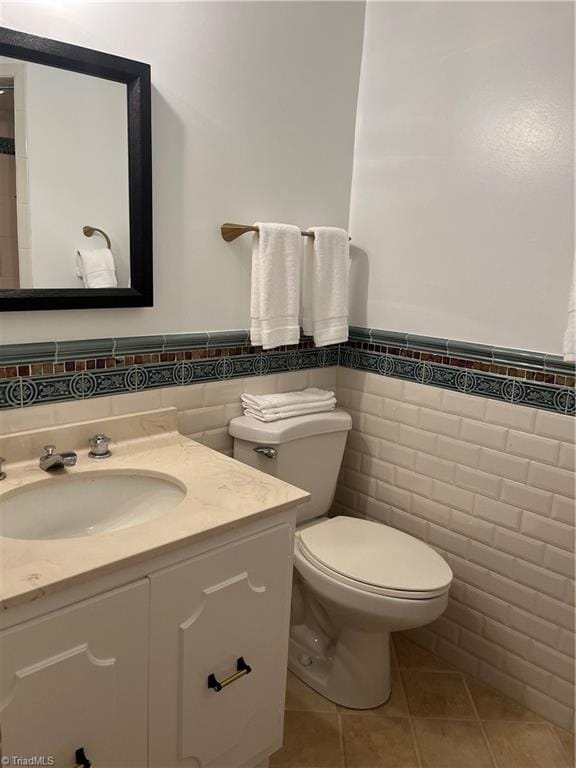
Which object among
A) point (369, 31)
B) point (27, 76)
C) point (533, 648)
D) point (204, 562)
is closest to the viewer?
point (204, 562)

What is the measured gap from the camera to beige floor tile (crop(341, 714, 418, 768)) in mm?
1614

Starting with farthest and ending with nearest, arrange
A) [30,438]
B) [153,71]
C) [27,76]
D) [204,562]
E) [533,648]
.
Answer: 1. [533,648]
2. [153,71]
3. [30,438]
4. [27,76]
5. [204,562]

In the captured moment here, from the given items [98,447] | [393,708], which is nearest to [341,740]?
[393,708]

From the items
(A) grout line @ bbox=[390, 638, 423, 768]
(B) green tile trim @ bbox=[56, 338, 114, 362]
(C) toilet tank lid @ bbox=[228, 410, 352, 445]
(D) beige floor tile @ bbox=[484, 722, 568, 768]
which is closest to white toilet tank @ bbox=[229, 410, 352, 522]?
(C) toilet tank lid @ bbox=[228, 410, 352, 445]

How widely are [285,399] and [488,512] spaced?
2.41 ft

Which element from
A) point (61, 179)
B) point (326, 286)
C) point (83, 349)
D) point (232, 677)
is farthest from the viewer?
point (326, 286)

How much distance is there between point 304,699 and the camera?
1.83 meters

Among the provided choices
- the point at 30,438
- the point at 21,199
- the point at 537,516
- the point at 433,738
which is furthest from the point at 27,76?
the point at 433,738

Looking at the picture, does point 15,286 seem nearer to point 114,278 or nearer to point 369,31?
point 114,278

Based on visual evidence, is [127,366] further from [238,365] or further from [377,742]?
[377,742]

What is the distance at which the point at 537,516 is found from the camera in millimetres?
1718

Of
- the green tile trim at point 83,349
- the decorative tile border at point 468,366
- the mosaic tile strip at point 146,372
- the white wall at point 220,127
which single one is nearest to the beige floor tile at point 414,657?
the decorative tile border at point 468,366

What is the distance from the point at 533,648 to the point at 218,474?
114cm

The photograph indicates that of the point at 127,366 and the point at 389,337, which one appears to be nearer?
the point at 127,366
